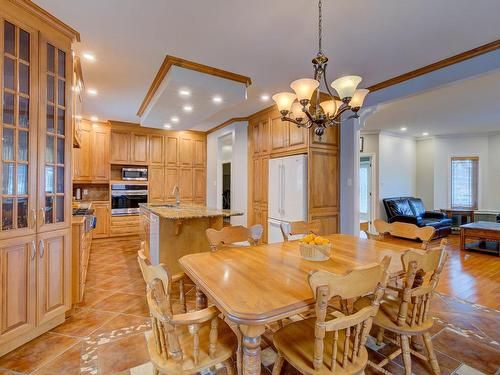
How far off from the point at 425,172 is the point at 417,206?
1.27m

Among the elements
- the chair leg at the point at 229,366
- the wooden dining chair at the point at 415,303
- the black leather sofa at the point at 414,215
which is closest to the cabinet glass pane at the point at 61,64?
the chair leg at the point at 229,366

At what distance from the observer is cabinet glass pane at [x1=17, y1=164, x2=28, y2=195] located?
2014 mm

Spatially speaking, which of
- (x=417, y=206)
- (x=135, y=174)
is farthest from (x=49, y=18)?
(x=417, y=206)

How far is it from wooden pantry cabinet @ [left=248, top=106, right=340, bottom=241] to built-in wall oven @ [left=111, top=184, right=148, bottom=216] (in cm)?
284

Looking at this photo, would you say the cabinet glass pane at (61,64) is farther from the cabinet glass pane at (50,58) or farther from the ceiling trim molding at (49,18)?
the ceiling trim molding at (49,18)

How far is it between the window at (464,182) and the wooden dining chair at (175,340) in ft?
26.4

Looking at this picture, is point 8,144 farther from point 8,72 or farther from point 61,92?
point 61,92

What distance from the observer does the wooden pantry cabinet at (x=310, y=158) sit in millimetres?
3861

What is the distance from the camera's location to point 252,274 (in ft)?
4.95

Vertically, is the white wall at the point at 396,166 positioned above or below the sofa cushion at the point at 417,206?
above

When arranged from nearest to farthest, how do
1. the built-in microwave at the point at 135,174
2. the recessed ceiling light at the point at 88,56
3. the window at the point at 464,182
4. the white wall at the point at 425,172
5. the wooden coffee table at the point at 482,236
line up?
the recessed ceiling light at the point at 88,56, the wooden coffee table at the point at 482,236, the built-in microwave at the point at 135,174, the window at the point at 464,182, the white wall at the point at 425,172

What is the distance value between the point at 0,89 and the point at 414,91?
407 centimetres

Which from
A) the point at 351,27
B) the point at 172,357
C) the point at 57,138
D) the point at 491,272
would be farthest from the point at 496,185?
the point at 57,138

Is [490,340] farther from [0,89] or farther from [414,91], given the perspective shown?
[0,89]
